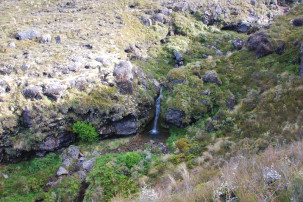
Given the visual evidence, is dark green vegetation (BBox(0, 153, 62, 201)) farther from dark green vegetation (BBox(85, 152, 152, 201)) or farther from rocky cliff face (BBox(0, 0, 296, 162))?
dark green vegetation (BBox(85, 152, 152, 201))

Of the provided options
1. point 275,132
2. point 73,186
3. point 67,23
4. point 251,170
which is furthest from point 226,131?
point 67,23

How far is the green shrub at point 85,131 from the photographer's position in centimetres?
1287

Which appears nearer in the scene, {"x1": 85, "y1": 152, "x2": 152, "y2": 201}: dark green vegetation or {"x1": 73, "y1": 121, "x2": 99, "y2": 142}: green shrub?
{"x1": 85, "y1": 152, "x2": 152, "y2": 201}: dark green vegetation

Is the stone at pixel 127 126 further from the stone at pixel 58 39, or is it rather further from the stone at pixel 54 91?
the stone at pixel 58 39

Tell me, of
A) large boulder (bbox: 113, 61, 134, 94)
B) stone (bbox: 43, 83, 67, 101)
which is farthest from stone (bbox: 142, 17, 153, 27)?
stone (bbox: 43, 83, 67, 101)

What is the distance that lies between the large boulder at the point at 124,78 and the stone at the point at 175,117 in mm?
3351

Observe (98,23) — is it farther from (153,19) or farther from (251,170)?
(251,170)

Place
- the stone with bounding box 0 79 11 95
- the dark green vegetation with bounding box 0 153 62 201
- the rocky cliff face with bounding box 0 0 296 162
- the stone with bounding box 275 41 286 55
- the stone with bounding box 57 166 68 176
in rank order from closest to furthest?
the dark green vegetation with bounding box 0 153 62 201 < the stone with bounding box 57 166 68 176 < the rocky cliff face with bounding box 0 0 296 162 < the stone with bounding box 0 79 11 95 < the stone with bounding box 275 41 286 55

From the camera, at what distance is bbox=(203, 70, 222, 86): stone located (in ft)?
51.2

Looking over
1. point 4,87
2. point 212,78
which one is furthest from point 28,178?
point 212,78

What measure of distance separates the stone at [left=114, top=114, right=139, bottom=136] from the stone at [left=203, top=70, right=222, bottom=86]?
262 inches

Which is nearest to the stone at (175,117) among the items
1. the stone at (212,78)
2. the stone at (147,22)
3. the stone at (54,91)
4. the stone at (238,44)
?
the stone at (212,78)

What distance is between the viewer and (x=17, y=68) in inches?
544

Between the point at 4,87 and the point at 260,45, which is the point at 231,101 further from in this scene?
the point at 4,87
